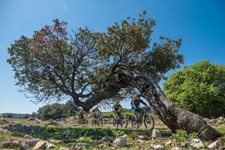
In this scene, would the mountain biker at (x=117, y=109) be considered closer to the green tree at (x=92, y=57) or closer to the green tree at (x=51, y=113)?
the green tree at (x=92, y=57)

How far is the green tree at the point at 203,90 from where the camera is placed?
3312 cm

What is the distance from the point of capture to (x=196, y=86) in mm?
34344

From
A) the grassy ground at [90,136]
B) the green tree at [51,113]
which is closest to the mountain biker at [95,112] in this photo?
the grassy ground at [90,136]

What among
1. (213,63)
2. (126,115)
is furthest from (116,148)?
(213,63)

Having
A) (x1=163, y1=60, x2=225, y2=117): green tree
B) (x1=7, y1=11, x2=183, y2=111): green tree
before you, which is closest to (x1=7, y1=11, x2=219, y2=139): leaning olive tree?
(x1=7, y1=11, x2=183, y2=111): green tree

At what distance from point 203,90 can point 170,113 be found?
2637 centimetres

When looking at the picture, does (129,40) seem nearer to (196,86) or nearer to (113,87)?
(113,87)

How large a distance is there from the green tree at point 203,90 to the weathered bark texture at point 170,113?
75.0 feet

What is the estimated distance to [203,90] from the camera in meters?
33.2

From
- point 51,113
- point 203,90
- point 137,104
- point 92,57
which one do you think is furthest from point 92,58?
point 51,113

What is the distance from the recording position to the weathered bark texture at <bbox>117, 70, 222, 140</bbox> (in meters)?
8.02

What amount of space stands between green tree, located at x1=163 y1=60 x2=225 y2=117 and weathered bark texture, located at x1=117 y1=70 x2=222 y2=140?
2285 cm

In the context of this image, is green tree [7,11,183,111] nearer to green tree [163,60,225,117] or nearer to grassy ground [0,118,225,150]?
grassy ground [0,118,225,150]

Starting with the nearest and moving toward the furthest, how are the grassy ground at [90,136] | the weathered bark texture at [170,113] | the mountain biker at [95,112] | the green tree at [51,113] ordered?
the grassy ground at [90,136] → the weathered bark texture at [170,113] → the mountain biker at [95,112] → the green tree at [51,113]
